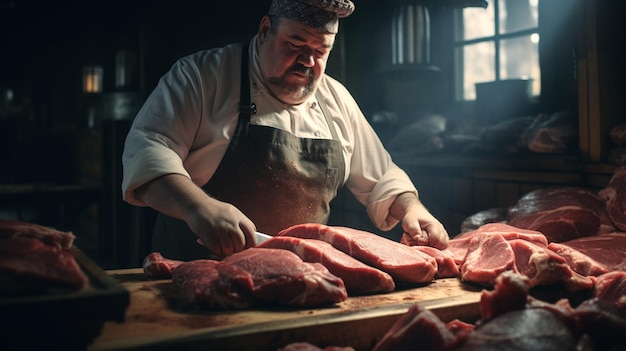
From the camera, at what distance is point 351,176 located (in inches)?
138

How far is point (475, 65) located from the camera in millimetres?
5234

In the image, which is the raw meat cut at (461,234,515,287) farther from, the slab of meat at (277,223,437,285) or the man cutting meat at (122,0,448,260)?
the man cutting meat at (122,0,448,260)

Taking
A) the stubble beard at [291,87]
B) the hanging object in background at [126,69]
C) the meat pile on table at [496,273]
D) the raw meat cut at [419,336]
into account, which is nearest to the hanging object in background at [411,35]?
the stubble beard at [291,87]

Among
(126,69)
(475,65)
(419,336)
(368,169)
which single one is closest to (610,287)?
(419,336)

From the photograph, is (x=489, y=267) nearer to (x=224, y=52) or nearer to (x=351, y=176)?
(x=351, y=176)

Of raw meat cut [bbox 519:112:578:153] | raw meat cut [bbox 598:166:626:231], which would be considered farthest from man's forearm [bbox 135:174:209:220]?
raw meat cut [bbox 519:112:578:153]

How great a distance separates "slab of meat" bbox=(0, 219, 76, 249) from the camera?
5.66ft

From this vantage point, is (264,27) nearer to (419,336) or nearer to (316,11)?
(316,11)

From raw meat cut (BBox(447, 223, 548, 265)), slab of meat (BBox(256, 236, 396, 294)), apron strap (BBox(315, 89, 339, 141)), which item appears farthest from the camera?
apron strap (BBox(315, 89, 339, 141))

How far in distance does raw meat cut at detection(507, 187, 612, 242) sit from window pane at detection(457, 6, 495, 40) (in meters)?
2.32

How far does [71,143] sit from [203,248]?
32.6 feet

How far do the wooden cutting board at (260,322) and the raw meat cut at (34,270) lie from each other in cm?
19

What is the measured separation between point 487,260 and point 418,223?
610 mm

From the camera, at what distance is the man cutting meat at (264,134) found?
110 inches
